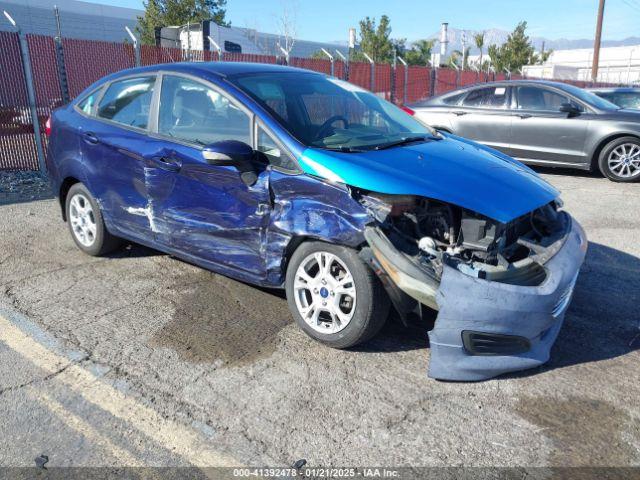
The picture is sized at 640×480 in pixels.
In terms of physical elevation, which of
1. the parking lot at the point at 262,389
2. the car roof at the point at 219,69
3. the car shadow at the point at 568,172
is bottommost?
the parking lot at the point at 262,389

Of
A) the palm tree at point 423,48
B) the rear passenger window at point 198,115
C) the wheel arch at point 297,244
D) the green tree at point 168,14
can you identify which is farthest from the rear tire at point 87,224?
the palm tree at point 423,48

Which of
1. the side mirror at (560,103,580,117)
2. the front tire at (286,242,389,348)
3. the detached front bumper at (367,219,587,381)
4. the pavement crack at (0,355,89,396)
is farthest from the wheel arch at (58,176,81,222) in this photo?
the side mirror at (560,103,580,117)

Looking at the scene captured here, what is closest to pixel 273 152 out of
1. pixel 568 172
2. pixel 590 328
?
pixel 590 328

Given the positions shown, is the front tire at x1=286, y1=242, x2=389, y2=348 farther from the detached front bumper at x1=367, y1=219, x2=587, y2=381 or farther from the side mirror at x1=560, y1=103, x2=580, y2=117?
the side mirror at x1=560, y1=103, x2=580, y2=117

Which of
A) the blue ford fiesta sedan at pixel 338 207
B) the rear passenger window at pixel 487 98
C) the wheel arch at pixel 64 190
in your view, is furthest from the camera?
the rear passenger window at pixel 487 98

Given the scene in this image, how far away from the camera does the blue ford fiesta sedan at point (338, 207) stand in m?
2.99

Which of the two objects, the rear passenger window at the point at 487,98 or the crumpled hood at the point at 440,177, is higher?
the rear passenger window at the point at 487,98

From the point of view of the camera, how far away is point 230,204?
3707 mm

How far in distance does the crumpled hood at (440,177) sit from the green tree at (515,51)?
38.5m

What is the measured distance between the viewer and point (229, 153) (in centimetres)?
345

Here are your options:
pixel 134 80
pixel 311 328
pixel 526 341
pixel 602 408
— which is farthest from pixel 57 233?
pixel 602 408

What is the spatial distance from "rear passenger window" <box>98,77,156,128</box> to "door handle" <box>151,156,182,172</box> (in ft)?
1.34

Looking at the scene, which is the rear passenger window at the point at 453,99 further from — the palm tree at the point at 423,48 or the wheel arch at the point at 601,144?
the palm tree at the point at 423,48

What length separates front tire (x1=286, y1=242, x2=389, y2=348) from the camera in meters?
3.17
